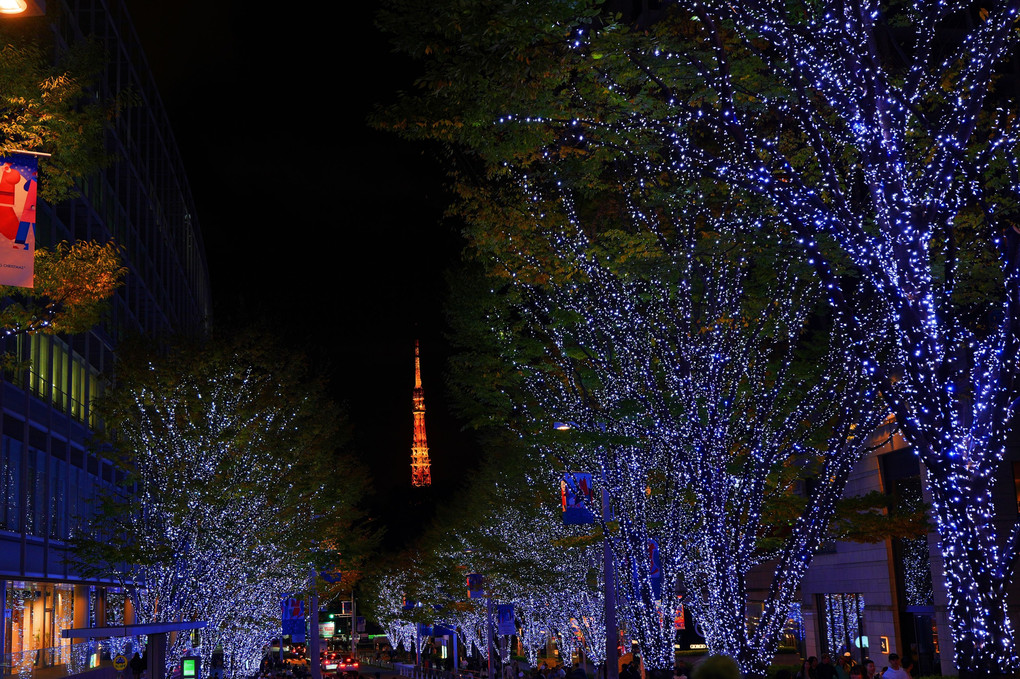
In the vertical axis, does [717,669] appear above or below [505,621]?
above

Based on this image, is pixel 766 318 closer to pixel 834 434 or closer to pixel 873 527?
pixel 834 434

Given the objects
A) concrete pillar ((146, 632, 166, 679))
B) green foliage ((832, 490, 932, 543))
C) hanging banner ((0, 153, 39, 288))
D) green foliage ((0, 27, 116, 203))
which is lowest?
concrete pillar ((146, 632, 166, 679))

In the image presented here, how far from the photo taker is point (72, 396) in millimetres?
30531

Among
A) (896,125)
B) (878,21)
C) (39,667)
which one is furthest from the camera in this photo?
(39,667)

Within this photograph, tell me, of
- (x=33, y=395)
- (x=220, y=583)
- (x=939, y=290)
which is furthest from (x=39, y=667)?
(x=939, y=290)

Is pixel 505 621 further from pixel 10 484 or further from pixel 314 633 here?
pixel 10 484

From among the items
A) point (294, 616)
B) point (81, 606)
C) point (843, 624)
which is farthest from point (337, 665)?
point (843, 624)

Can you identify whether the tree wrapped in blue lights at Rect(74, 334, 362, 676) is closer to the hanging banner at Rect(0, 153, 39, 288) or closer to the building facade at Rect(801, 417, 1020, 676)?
the hanging banner at Rect(0, 153, 39, 288)

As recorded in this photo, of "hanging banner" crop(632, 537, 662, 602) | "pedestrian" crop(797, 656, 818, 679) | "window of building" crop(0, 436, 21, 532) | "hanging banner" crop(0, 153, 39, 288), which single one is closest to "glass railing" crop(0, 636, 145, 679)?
"window of building" crop(0, 436, 21, 532)

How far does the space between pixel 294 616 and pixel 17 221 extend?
2827 centimetres

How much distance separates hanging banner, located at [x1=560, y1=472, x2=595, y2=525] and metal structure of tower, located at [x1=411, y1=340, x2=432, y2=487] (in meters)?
143

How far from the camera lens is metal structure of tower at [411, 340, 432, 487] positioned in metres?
166

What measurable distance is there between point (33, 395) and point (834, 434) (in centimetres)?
2075

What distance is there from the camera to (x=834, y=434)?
14.5 meters
